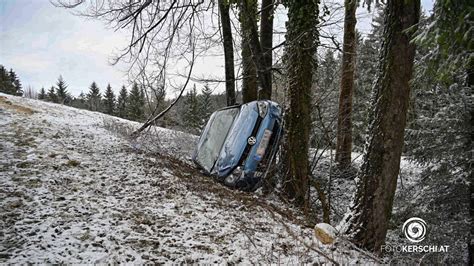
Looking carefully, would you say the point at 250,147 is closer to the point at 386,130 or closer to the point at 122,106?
the point at 386,130

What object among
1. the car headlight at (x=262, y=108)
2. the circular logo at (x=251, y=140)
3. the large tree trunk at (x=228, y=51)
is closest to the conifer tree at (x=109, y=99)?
the large tree trunk at (x=228, y=51)

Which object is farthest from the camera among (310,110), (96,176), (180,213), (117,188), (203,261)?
(310,110)

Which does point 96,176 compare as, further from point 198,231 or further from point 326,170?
point 326,170

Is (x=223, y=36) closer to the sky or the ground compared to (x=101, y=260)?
closer to the sky

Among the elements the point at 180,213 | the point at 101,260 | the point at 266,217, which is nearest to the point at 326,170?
the point at 266,217

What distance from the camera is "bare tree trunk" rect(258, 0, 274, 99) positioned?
6734 mm

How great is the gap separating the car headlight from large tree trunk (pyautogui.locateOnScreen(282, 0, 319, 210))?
0.40 meters

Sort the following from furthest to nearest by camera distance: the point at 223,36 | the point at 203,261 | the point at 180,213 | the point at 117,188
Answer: the point at 223,36, the point at 117,188, the point at 180,213, the point at 203,261

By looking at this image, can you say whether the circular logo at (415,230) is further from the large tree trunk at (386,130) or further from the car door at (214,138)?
the car door at (214,138)

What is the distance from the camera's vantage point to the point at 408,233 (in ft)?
13.2

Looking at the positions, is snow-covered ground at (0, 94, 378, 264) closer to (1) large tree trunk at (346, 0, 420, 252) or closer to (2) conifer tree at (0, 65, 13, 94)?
(1) large tree trunk at (346, 0, 420, 252)

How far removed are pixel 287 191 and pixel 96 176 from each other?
11.0 ft

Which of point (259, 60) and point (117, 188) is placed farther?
point (259, 60)

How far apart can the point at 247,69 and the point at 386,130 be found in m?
4.41
